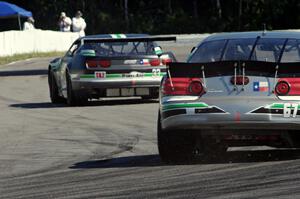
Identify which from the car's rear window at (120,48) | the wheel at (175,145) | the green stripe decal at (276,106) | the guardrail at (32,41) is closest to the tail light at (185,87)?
the wheel at (175,145)

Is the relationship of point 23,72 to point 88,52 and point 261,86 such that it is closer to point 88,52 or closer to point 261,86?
point 88,52

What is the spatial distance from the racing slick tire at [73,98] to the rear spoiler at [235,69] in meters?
7.59

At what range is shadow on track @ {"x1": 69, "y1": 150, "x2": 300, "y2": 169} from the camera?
9094 mm

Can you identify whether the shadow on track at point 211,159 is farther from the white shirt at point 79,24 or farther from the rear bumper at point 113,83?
the white shirt at point 79,24

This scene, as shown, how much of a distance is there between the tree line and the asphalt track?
5235 centimetres

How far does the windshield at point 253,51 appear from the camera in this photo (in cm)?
930

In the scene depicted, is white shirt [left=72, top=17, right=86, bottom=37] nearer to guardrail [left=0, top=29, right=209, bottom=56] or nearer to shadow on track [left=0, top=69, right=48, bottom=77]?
guardrail [left=0, top=29, right=209, bottom=56]

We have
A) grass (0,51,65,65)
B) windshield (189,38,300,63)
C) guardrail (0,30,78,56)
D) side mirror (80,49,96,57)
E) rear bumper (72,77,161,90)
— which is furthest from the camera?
guardrail (0,30,78,56)

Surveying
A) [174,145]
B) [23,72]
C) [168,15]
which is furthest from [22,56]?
[168,15]

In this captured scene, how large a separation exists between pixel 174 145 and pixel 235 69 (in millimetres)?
965

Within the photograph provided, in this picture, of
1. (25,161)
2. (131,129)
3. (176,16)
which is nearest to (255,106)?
(25,161)

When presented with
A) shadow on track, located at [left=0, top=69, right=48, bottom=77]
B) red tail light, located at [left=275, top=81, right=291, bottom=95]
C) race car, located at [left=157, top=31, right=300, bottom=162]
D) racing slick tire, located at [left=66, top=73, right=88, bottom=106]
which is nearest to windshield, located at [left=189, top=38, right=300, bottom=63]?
race car, located at [left=157, top=31, right=300, bottom=162]

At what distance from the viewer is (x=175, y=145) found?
8.90 meters

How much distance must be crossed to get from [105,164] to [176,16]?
210ft
